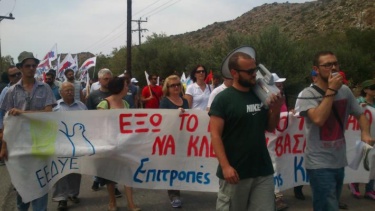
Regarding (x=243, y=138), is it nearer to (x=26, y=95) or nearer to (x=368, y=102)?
(x=26, y=95)

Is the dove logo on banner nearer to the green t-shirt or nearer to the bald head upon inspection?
the bald head

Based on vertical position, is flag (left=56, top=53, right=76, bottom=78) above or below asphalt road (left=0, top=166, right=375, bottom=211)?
above

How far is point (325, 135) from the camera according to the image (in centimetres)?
368

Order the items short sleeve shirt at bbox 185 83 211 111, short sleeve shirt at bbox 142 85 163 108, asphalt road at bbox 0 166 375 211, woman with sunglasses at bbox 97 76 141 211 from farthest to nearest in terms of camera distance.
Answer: short sleeve shirt at bbox 142 85 163 108, short sleeve shirt at bbox 185 83 211 111, asphalt road at bbox 0 166 375 211, woman with sunglasses at bbox 97 76 141 211

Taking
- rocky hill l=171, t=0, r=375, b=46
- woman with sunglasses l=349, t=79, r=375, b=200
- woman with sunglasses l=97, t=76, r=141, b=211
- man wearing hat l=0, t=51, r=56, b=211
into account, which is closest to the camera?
man wearing hat l=0, t=51, r=56, b=211

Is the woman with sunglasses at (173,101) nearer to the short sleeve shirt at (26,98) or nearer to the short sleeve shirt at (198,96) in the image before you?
the short sleeve shirt at (198,96)

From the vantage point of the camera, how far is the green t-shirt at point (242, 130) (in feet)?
10.7

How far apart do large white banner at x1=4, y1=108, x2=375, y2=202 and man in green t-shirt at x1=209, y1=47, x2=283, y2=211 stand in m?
2.06

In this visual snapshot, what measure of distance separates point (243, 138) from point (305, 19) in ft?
202

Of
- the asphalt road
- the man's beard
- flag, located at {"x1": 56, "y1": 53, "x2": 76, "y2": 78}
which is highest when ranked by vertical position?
flag, located at {"x1": 56, "y1": 53, "x2": 76, "y2": 78}

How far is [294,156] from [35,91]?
330cm

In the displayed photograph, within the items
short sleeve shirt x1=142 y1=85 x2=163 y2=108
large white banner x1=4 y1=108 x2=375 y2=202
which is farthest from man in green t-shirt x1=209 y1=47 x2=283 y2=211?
short sleeve shirt x1=142 y1=85 x2=163 y2=108

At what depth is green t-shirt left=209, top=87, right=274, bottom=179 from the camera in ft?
10.7

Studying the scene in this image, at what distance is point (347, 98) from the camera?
149 inches
